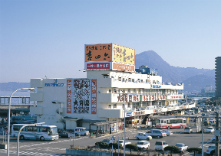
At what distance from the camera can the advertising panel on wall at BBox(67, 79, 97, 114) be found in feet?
250

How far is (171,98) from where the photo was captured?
372 ft

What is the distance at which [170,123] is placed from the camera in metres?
79.5

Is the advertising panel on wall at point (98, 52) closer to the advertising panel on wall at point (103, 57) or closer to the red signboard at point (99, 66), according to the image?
the advertising panel on wall at point (103, 57)

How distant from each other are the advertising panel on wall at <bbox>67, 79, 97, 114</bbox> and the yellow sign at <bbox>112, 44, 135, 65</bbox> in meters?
9.67

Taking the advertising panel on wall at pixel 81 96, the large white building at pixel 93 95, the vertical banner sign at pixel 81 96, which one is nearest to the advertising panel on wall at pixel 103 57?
the large white building at pixel 93 95

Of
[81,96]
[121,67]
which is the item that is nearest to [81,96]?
[81,96]

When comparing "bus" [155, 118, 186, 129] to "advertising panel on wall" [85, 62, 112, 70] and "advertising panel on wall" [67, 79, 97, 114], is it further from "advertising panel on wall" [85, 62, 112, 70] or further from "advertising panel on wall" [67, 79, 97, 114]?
"advertising panel on wall" [85, 62, 112, 70]

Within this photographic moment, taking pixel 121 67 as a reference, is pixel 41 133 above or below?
below

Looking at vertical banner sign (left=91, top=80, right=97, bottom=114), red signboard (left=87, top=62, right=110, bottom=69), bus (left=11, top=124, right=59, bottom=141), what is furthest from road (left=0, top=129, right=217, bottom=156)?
red signboard (left=87, top=62, right=110, bottom=69)

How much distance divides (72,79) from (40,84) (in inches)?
378

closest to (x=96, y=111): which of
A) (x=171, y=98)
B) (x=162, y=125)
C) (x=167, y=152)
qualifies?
(x=162, y=125)

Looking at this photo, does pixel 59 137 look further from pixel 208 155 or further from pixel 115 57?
pixel 208 155

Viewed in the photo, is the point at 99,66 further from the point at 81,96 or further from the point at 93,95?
the point at 81,96

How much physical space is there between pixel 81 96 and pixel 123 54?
16.8 m
